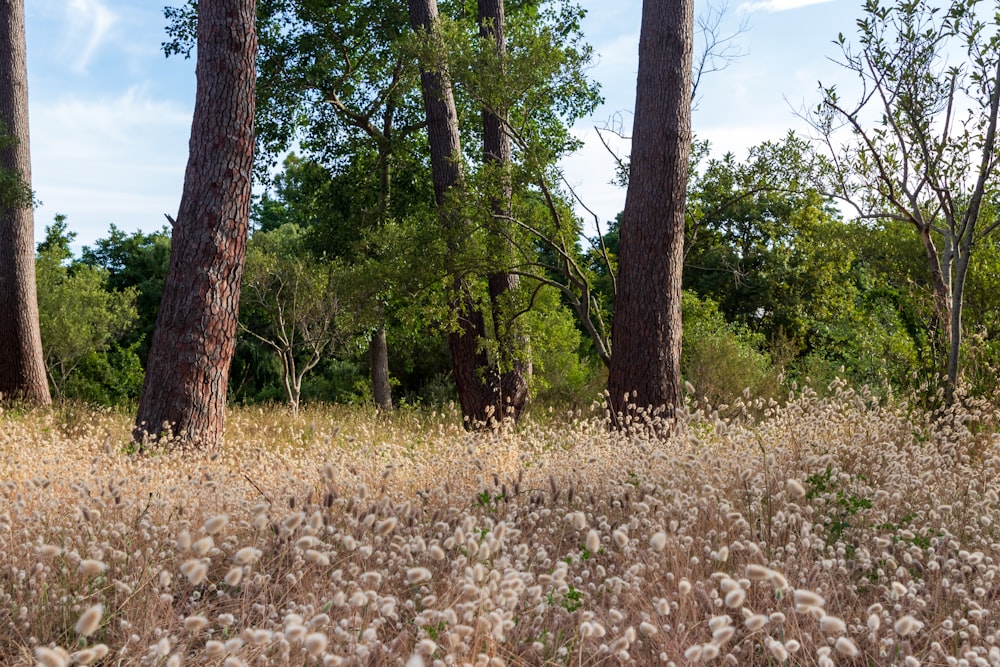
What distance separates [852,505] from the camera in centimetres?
445

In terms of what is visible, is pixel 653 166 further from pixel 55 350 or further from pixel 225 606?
pixel 55 350

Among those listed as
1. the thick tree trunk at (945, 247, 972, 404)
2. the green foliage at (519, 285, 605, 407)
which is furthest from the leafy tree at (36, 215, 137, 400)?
the thick tree trunk at (945, 247, 972, 404)

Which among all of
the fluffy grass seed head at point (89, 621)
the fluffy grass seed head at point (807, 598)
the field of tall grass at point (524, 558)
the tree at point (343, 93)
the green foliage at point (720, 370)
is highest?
the tree at point (343, 93)

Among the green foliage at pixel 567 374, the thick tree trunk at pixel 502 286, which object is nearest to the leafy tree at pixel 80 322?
the green foliage at pixel 567 374

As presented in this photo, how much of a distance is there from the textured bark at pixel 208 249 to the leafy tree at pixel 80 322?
43.1 feet

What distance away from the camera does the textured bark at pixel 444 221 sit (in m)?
10.6

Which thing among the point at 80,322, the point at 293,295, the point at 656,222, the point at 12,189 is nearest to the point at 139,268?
the point at 80,322

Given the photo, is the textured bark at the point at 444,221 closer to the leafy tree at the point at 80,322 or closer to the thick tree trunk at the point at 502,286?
the thick tree trunk at the point at 502,286

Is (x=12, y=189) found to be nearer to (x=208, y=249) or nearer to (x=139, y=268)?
(x=208, y=249)

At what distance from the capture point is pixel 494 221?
31.8 feet

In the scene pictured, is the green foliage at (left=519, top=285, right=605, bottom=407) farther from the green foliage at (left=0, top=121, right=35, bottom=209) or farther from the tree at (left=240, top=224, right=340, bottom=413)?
the green foliage at (left=0, top=121, right=35, bottom=209)

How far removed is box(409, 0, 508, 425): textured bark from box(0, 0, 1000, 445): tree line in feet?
0.11

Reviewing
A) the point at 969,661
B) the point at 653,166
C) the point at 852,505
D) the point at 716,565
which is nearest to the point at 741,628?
the point at 716,565

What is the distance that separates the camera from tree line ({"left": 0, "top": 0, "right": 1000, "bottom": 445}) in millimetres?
7488
